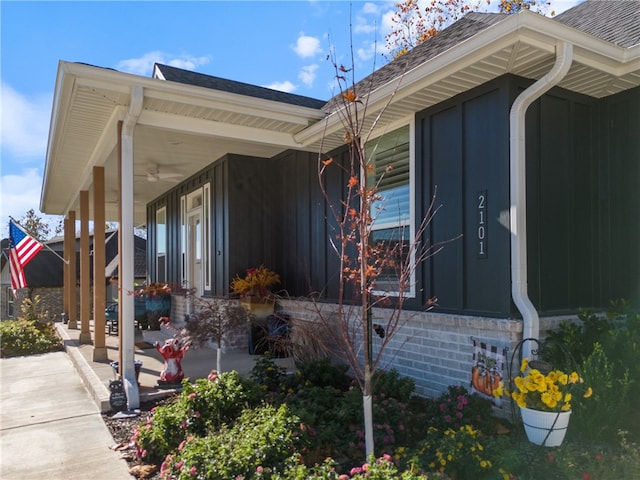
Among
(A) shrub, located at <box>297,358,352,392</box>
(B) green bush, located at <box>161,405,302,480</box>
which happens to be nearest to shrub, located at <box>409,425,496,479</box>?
(B) green bush, located at <box>161,405,302,480</box>

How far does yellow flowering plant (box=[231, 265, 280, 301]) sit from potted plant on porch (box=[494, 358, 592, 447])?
418cm

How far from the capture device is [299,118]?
5625 mm

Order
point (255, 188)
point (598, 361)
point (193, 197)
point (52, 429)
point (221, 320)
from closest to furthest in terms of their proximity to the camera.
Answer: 1. point (598, 361)
2. point (52, 429)
3. point (221, 320)
4. point (255, 188)
5. point (193, 197)

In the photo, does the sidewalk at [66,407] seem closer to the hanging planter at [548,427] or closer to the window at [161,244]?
the hanging planter at [548,427]

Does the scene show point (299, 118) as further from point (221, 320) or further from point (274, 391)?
point (274, 391)

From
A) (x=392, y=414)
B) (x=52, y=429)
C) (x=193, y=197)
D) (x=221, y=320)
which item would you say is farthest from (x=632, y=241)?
(x=193, y=197)

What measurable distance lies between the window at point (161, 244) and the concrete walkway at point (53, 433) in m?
5.34

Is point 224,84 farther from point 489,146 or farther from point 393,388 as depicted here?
point 393,388

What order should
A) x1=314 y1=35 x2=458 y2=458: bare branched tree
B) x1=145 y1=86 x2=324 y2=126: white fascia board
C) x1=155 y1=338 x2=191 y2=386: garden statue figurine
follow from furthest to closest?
x1=155 y1=338 x2=191 y2=386: garden statue figurine → x1=145 y1=86 x2=324 y2=126: white fascia board → x1=314 y1=35 x2=458 y2=458: bare branched tree

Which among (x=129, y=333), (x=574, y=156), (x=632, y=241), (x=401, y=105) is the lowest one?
(x=129, y=333)

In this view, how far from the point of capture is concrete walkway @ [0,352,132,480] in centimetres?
326

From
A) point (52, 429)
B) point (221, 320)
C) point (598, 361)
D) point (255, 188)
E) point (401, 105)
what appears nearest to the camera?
point (598, 361)

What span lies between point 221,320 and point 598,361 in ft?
12.2

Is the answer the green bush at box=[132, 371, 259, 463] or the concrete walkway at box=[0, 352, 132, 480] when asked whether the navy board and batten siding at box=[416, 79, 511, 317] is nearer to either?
the green bush at box=[132, 371, 259, 463]
